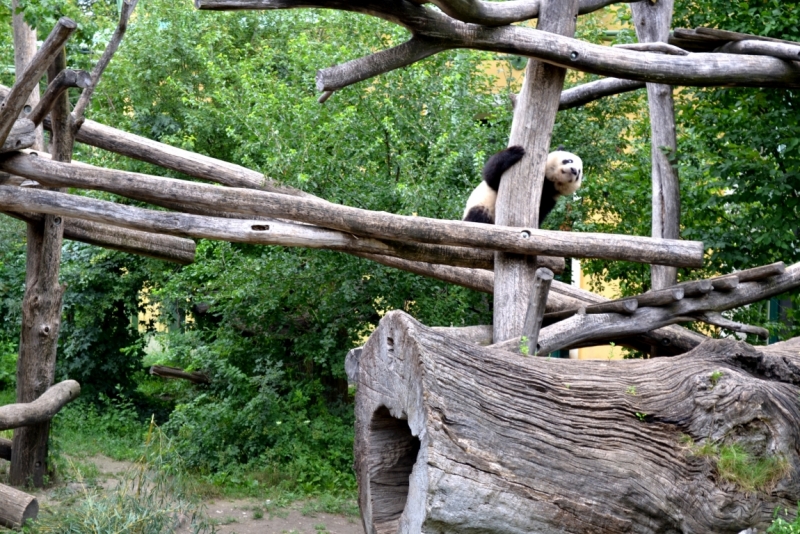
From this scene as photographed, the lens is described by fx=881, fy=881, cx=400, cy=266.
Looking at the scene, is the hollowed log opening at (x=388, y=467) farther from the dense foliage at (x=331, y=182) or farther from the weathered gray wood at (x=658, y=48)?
the dense foliage at (x=331, y=182)

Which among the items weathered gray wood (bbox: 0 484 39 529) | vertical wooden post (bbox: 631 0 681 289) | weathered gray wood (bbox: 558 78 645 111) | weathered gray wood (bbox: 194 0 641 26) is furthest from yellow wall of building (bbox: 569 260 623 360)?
weathered gray wood (bbox: 0 484 39 529)

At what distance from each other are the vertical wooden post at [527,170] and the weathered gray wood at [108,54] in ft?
8.97

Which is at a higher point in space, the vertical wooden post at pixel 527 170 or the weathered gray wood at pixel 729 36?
the weathered gray wood at pixel 729 36

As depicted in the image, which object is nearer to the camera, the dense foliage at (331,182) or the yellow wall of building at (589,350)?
the dense foliage at (331,182)

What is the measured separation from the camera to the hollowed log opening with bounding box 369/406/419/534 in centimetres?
404

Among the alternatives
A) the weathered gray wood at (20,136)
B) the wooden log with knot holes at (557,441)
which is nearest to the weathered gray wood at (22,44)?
the weathered gray wood at (20,136)

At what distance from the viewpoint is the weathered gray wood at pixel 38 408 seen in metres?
6.39

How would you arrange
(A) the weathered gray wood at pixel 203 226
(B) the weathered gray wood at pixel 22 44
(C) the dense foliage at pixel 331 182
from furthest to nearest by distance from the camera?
(C) the dense foliage at pixel 331 182, (B) the weathered gray wood at pixel 22 44, (A) the weathered gray wood at pixel 203 226

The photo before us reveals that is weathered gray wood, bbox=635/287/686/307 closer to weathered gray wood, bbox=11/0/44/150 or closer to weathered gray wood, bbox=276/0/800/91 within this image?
weathered gray wood, bbox=276/0/800/91

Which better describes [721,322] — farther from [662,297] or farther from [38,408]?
[38,408]

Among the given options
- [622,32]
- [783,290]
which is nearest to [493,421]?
[783,290]

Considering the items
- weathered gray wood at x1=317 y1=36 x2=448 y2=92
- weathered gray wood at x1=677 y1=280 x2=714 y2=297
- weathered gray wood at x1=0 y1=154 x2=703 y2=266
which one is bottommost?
weathered gray wood at x1=677 y1=280 x2=714 y2=297

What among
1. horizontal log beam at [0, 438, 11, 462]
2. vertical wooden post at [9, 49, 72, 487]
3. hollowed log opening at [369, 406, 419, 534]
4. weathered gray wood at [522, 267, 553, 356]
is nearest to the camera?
hollowed log opening at [369, 406, 419, 534]

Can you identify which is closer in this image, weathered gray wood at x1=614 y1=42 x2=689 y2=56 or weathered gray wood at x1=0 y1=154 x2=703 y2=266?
weathered gray wood at x1=0 y1=154 x2=703 y2=266
